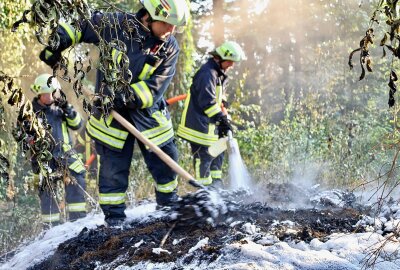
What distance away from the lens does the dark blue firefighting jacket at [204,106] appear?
7281mm

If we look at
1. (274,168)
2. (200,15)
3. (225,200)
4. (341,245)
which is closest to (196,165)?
(274,168)

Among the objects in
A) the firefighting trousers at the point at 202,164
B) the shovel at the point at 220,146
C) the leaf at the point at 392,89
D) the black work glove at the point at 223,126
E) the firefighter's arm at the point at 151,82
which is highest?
the firefighter's arm at the point at 151,82

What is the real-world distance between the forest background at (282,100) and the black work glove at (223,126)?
3.51ft

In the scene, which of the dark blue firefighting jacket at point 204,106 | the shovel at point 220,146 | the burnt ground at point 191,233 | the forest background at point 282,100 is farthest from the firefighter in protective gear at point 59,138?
the burnt ground at point 191,233

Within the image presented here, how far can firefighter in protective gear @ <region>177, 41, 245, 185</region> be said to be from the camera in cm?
730

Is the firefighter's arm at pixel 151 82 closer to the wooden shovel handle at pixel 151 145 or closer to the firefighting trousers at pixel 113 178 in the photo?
the wooden shovel handle at pixel 151 145

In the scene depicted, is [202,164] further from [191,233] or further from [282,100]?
[282,100]

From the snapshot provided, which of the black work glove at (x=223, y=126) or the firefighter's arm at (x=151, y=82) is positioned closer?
the firefighter's arm at (x=151, y=82)

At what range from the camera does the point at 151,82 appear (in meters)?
5.08

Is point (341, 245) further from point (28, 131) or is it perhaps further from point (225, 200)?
point (28, 131)

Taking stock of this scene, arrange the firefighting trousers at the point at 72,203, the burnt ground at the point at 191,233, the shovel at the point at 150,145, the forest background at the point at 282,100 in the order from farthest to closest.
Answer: the firefighting trousers at the point at 72,203 < the forest background at the point at 282,100 < the shovel at the point at 150,145 < the burnt ground at the point at 191,233

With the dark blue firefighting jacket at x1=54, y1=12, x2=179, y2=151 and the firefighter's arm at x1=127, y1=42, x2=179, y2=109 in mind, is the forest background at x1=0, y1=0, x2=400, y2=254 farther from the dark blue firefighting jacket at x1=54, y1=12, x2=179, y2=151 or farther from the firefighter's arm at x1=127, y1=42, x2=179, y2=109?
the firefighter's arm at x1=127, y1=42, x2=179, y2=109

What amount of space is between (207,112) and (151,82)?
2305 millimetres

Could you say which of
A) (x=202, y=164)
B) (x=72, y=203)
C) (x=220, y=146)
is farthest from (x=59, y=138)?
(x=220, y=146)
